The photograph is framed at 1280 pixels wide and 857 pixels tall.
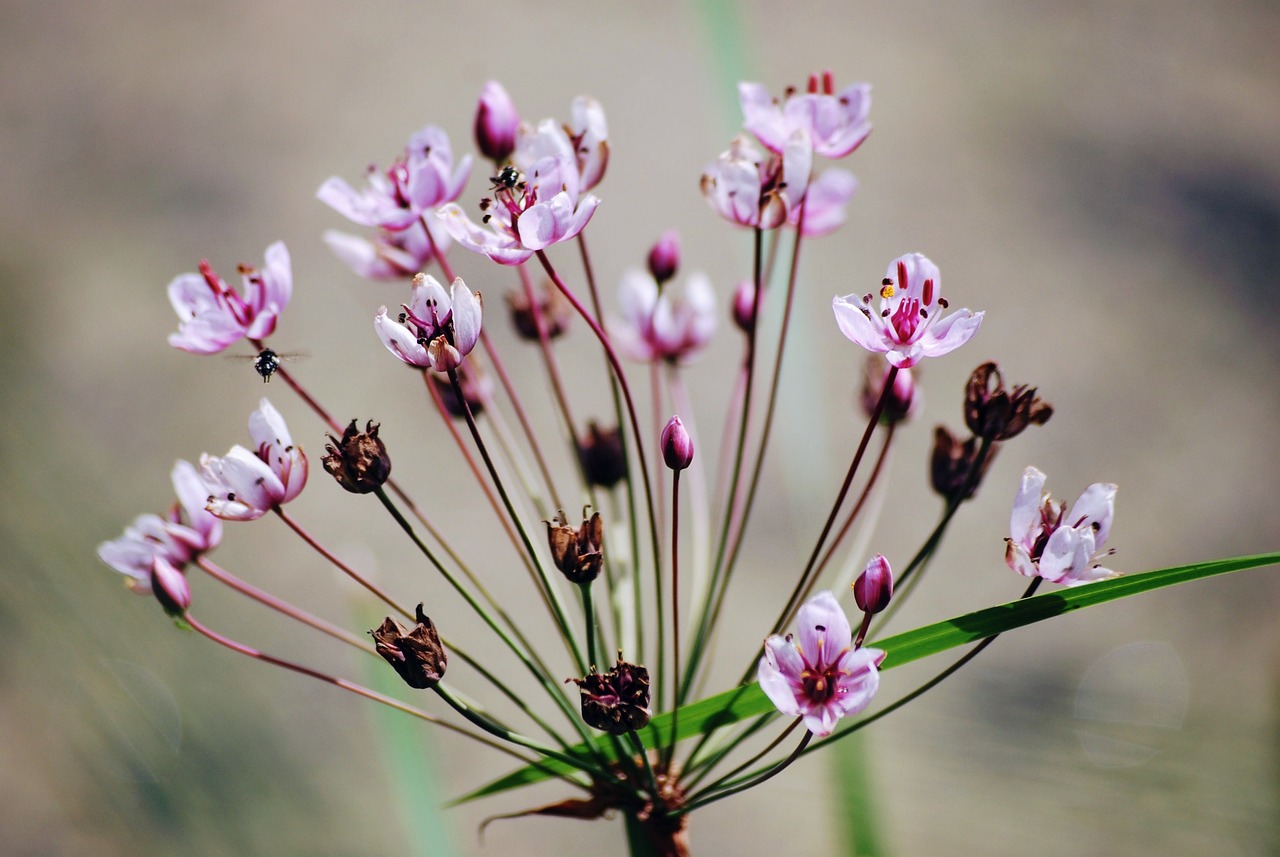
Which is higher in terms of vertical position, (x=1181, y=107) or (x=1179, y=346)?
(x=1181, y=107)

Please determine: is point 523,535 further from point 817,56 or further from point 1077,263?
point 817,56

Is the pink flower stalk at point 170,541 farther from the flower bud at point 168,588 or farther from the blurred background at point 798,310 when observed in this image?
the blurred background at point 798,310

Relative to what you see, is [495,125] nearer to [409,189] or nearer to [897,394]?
[409,189]

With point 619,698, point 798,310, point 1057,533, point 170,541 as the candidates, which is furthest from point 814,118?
point 798,310

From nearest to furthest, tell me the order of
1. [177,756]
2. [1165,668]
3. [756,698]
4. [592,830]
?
[756,698], [177,756], [592,830], [1165,668]

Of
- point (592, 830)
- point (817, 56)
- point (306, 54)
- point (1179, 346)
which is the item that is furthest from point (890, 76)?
point (592, 830)

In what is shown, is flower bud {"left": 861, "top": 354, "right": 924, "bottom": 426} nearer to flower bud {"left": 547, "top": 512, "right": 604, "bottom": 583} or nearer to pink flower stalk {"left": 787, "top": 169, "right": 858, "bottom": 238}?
pink flower stalk {"left": 787, "top": 169, "right": 858, "bottom": 238}
